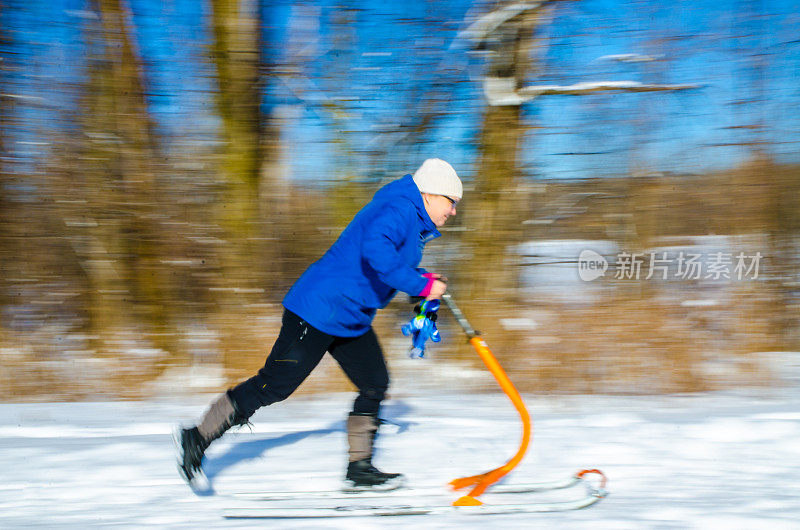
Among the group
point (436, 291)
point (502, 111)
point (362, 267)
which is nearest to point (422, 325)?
point (436, 291)

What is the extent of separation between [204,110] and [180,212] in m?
0.86

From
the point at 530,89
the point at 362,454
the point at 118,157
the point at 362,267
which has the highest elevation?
the point at 530,89

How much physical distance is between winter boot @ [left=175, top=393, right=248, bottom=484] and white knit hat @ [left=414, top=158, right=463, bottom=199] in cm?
115

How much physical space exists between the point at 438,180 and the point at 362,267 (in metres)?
0.45

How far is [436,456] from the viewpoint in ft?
10.7

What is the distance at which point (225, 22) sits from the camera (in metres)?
5.23

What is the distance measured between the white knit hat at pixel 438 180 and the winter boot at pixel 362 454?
982 mm

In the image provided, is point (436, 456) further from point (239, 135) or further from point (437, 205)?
point (239, 135)

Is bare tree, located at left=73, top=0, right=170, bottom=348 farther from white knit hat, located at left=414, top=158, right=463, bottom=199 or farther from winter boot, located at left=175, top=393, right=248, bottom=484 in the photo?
white knit hat, located at left=414, top=158, right=463, bottom=199

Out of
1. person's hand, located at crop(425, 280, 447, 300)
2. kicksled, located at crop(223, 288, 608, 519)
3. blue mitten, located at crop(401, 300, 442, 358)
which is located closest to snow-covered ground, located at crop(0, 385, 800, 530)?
kicksled, located at crop(223, 288, 608, 519)

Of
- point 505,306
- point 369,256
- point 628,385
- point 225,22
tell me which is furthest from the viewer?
point 505,306

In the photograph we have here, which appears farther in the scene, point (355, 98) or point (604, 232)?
point (604, 232)

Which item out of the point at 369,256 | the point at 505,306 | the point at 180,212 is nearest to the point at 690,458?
the point at 369,256

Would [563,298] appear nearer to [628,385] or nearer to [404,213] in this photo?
[628,385]
